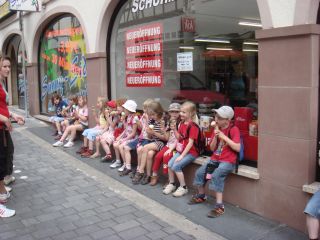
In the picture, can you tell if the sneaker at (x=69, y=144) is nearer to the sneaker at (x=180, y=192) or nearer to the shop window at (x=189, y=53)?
the shop window at (x=189, y=53)

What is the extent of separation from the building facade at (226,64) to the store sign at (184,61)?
0.02 metres

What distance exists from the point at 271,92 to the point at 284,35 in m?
0.58

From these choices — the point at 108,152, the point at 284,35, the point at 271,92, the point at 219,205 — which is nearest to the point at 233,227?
the point at 219,205

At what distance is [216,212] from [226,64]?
80.8 inches

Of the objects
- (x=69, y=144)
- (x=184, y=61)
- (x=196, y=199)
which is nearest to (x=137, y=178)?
(x=196, y=199)

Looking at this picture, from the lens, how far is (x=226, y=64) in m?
5.07

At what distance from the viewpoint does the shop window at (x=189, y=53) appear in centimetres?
473

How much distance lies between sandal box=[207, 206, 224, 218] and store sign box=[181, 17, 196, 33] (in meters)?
2.83

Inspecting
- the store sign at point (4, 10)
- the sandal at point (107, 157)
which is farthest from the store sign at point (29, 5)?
the sandal at point (107, 157)

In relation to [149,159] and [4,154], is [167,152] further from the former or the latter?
[4,154]

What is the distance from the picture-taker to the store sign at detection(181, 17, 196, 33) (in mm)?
5711

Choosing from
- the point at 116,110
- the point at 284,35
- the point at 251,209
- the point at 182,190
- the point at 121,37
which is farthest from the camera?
the point at 121,37

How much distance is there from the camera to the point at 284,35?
3.61 m

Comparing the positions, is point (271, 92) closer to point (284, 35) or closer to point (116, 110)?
point (284, 35)
